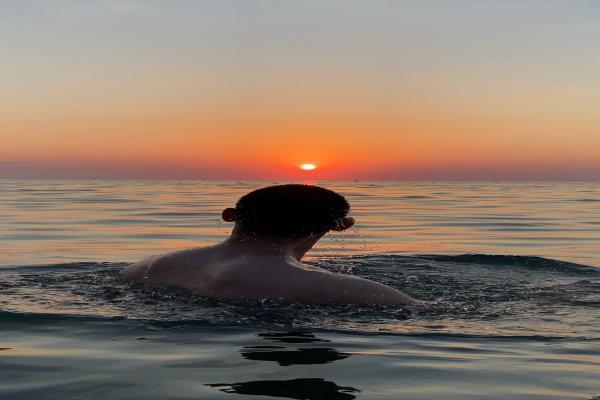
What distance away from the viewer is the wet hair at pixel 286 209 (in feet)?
22.5

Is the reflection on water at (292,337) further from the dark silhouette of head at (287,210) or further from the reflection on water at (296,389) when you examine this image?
the dark silhouette of head at (287,210)

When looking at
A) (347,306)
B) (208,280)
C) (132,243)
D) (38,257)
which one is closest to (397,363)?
(347,306)

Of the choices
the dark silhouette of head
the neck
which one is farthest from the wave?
the dark silhouette of head

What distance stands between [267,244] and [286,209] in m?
0.32

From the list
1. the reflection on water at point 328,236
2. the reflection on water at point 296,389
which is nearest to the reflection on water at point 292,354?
the reflection on water at point 296,389

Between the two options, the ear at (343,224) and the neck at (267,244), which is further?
the ear at (343,224)

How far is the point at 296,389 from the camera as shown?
437 centimetres

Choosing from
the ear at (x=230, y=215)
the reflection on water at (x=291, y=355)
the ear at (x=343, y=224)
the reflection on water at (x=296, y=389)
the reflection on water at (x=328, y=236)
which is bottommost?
the reflection on water at (x=296, y=389)

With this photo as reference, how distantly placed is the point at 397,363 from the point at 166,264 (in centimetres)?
280

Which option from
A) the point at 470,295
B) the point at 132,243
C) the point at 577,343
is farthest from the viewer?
the point at 132,243

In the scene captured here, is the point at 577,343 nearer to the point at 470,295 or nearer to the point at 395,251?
the point at 470,295

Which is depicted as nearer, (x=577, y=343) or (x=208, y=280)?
(x=577, y=343)

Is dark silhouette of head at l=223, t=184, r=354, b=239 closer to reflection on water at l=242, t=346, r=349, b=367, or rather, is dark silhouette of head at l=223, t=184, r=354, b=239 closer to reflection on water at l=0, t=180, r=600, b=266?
reflection on water at l=242, t=346, r=349, b=367

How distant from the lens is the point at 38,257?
13.1 metres
